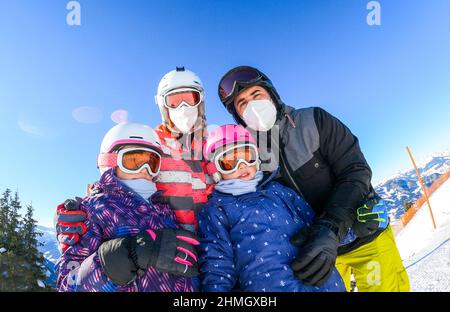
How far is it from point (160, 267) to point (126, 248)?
298 mm

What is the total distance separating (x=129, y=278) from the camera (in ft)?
7.58

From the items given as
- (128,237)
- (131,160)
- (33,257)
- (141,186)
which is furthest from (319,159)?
(33,257)

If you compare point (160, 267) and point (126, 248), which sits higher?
point (126, 248)

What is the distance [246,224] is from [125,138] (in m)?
1.56

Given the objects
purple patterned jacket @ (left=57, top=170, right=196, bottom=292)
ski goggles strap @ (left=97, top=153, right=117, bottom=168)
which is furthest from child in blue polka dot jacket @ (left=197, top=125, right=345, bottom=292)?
ski goggles strap @ (left=97, top=153, right=117, bottom=168)

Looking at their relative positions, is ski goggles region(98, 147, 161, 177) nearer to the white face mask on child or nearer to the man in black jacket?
the white face mask on child

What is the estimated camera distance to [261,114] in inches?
142

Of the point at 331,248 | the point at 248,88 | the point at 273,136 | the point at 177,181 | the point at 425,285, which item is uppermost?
the point at 248,88

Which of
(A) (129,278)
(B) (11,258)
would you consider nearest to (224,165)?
(A) (129,278)

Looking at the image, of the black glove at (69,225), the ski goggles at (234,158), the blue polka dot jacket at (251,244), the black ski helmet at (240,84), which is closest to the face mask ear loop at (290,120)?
the black ski helmet at (240,84)

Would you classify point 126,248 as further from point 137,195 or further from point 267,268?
point 267,268

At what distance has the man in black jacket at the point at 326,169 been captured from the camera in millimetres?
3047

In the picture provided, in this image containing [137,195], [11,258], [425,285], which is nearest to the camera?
[137,195]

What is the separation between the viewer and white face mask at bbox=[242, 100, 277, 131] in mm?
3598
